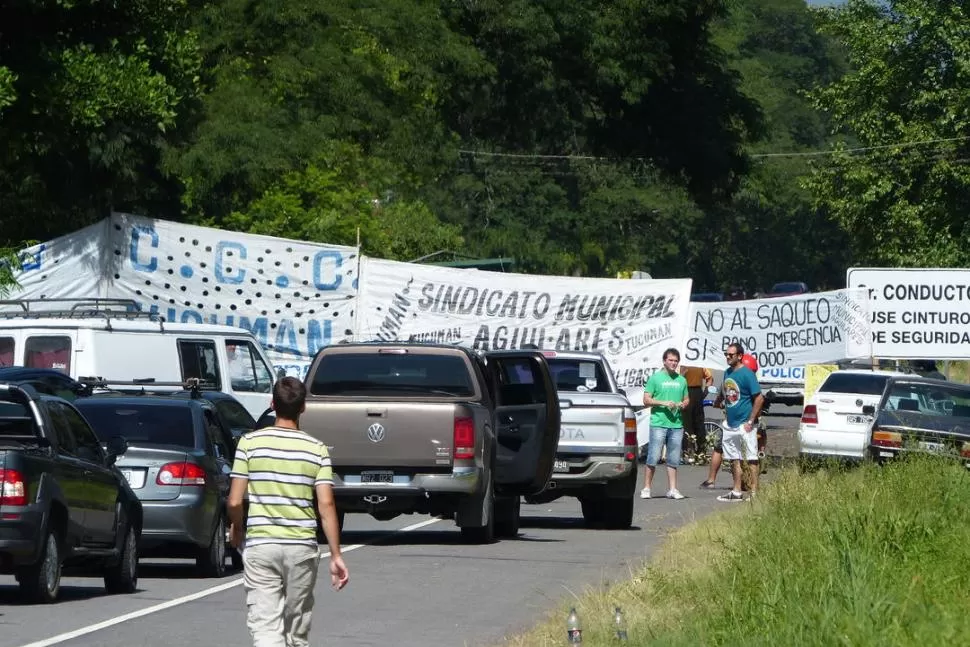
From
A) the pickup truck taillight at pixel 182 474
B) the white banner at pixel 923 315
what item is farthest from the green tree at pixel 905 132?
the pickup truck taillight at pixel 182 474

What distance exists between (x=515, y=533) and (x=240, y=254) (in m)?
10.1

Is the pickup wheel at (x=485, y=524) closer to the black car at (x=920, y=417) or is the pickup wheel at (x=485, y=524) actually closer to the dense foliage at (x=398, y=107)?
the black car at (x=920, y=417)

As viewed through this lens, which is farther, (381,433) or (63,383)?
(63,383)

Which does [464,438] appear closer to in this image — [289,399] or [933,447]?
[933,447]

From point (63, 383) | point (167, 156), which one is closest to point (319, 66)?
point (167, 156)

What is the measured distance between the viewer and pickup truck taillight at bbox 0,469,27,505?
1252 cm

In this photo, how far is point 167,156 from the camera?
32.8m

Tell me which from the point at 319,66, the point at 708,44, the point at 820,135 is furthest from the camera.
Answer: the point at 820,135

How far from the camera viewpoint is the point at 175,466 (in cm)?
1507

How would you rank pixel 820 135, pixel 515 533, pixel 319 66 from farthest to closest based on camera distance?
pixel 820 135
pixel 319 66
pixel 515 533

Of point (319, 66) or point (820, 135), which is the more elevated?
point (820, 135)

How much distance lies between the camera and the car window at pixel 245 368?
23750mm

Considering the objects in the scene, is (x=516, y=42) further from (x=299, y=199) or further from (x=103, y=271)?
(x=103, y=271)

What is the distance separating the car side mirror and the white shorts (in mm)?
10670
